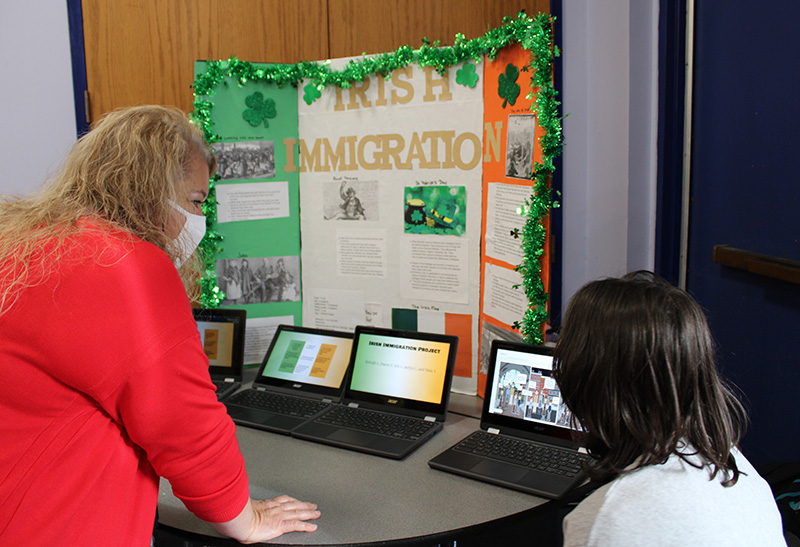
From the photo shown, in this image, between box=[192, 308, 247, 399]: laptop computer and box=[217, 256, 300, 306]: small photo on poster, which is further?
box=[217, 256, 300, 306]: small photo on poster

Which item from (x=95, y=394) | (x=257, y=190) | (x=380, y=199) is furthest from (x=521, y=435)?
(x=257, y=190)

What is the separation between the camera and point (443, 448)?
Answer: 1.61 meters

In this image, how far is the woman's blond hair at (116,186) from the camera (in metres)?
1.01

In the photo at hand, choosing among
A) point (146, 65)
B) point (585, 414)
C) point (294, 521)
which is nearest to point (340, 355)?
point (294, 521)

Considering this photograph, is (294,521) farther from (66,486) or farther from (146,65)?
(146,65)

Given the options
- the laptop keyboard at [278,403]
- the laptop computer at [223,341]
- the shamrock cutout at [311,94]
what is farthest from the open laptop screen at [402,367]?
the shamrock cutout at [311,94]

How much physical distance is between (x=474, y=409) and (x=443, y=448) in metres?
0.31

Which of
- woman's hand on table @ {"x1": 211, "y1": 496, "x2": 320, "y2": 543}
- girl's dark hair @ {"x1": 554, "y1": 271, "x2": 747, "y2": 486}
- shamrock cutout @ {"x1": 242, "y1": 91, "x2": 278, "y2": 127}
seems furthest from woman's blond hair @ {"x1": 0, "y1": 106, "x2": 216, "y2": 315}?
shamrock cutout @ {"x1": 242, "y1": 91, "x2": 278, "y2": 127}

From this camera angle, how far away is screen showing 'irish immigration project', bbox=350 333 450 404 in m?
1.79

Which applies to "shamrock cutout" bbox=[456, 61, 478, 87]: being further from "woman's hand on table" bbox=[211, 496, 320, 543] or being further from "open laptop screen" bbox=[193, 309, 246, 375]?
"woman's hand on table" bbox=[211, 496, 320, 543]

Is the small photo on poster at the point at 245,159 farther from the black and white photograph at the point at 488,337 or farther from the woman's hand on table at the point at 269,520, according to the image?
the woman's hand on table at the point at 269,520

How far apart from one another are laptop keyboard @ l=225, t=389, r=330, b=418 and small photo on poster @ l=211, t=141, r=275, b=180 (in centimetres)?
78

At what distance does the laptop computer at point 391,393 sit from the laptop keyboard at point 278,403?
2.5 inches

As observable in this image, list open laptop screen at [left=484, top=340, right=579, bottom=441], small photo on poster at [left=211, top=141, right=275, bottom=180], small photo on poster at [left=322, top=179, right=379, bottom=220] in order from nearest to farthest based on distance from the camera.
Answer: open laptop screen at [left=484, top=340, right=579, bottom=441], small photo on poster at [left=322, top=179, right=379, bottom=220], small photo on poster at [left=211, top=141, right=275, bottom=180]
